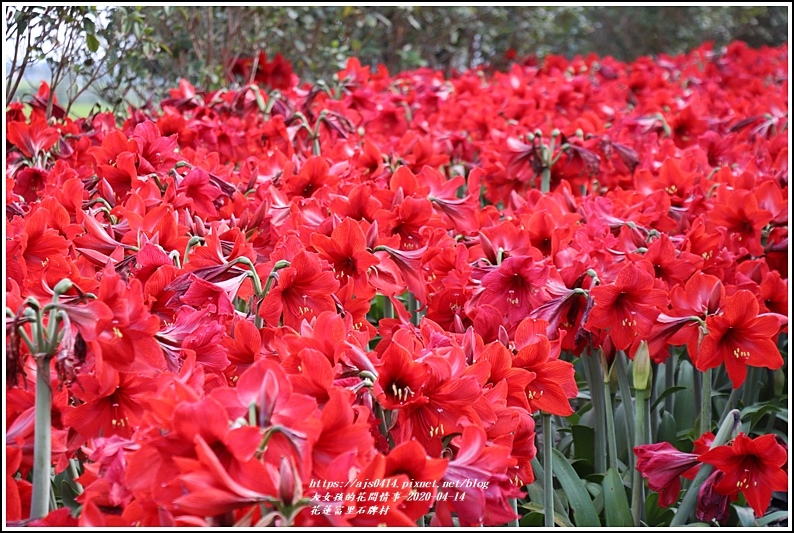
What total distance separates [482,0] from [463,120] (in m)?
2.81

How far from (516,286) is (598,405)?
57 cm

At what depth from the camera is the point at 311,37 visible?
718 cm

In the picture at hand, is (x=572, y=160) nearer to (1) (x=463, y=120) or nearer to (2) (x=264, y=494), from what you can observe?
(1) (x=463, y=120)

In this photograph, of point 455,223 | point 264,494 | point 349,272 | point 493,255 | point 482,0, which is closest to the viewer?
point 264,494

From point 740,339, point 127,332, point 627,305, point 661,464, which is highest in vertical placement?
point 127,332

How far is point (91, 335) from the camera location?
1.41m

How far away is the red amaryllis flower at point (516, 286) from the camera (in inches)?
86.5

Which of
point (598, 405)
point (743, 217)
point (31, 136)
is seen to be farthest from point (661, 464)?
point (31, 136)

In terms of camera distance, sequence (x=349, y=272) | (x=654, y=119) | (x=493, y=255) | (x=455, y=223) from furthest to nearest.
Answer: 1. (x=654, y=119)
2. (x=455, y=223)
3. (x=493, y=255)
4. (x=349, y=272)

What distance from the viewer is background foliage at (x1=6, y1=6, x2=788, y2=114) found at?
3.98m

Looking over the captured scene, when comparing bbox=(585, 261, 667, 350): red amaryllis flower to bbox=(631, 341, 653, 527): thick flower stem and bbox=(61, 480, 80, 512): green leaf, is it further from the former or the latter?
bbox=(61, 480, 80, 512): green leaf

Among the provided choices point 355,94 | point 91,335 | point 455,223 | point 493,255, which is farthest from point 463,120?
point 91,335

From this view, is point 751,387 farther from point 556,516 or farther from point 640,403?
point 556,516

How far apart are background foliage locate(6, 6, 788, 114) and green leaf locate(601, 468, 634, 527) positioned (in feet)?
9.16
